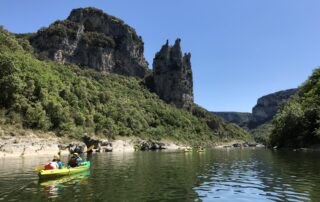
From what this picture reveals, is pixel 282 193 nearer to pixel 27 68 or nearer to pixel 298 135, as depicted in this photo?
pixel 298 135

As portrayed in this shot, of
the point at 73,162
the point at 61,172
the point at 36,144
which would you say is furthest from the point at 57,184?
the point at 36,144

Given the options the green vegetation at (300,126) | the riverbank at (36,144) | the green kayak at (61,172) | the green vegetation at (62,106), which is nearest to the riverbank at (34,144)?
the riverbank at (36,144)

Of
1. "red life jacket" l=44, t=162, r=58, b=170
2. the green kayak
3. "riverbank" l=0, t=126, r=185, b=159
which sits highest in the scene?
"riverbank" l=0, t=126, r=185, b=159

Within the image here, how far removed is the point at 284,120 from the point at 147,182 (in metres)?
67.0

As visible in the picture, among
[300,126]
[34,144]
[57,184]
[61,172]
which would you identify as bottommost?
[57,184]

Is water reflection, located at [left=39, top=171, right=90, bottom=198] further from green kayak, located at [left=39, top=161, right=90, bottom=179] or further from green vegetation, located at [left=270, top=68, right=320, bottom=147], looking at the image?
green vegetation, located at [left=270, top=68, right=320, bottom=147]

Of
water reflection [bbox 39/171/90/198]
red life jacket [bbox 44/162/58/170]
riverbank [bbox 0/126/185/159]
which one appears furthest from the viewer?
riverbank [bbox 0/126/185/159]

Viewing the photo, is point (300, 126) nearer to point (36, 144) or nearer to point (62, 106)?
point (36, 144)

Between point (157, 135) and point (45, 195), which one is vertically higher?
point (157, 135)

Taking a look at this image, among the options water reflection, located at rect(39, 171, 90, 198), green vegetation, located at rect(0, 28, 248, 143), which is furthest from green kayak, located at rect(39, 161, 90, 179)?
green vegetation, located at rect(0, 28, 248, 143)

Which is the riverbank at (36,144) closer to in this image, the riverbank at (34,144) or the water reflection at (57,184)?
the riverbank at (34,144)

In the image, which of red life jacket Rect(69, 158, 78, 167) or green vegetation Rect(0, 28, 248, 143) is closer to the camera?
red life jacket Rect(69, 158, 78, 167)

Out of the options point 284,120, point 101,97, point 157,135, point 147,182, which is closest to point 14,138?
point 147,182

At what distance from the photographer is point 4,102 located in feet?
242
